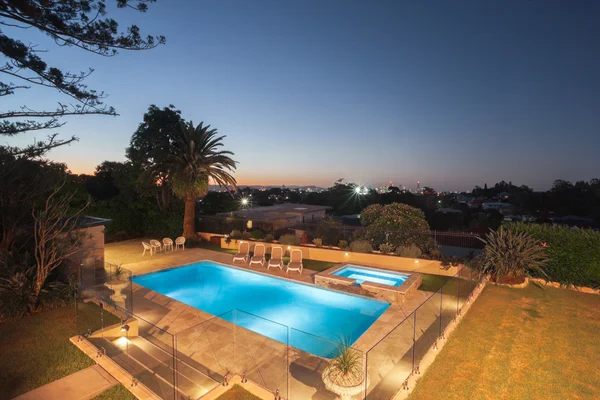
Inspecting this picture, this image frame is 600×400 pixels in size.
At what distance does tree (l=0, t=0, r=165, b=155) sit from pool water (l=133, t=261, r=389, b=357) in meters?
6.21

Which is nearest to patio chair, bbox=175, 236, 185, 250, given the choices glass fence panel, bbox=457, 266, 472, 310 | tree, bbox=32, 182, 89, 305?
tree, bbox=32, 182, 89, 305

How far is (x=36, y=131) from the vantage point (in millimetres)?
9039

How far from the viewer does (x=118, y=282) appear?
778 centimetres

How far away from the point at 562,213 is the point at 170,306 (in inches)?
1723

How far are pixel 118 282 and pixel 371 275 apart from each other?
874 cm

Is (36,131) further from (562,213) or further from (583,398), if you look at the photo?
(562,213)

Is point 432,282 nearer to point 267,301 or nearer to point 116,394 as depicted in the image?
point 267,301

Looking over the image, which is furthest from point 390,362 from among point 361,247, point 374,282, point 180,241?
point 180,241

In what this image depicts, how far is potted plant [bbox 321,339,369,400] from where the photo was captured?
3.85 metres

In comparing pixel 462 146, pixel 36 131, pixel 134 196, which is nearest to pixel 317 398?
pixel 36 131

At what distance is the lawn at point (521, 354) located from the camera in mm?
4664

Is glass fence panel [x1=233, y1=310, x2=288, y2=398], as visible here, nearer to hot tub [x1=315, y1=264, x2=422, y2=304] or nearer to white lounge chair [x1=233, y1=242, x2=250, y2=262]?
hot tub [x1=315, y1=264, x2=422, y2=304]

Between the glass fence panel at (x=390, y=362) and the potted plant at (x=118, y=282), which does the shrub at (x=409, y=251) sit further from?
the potted plant at (x=118, y=282)

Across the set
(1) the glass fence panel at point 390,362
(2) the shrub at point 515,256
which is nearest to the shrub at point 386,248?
(2) the shrub at point 515,256
